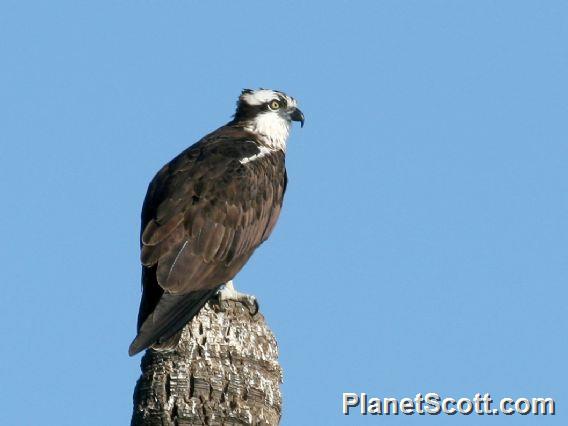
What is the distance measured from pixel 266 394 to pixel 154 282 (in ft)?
7.03

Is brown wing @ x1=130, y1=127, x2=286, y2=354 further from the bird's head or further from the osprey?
the bird's head

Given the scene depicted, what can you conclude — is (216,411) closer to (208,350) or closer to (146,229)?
(208,350)

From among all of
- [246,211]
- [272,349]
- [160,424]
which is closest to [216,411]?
[160,424]

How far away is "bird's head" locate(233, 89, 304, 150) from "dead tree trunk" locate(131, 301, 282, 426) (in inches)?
187

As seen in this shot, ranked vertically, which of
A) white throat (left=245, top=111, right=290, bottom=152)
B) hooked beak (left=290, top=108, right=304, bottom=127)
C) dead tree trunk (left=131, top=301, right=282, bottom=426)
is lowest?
dead tree trunk (left=131, top=301, right=282, bottom=426)

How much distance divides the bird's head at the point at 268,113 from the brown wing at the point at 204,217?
0.54 m

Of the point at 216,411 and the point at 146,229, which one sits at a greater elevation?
the point at 146,229

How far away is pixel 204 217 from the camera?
358 inches

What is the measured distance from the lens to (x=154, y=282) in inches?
324

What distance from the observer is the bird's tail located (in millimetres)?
6820

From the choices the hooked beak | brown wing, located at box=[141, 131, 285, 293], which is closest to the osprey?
brown wing, located at box=[141, 131, 285, 293]

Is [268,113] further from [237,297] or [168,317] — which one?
[168,317]

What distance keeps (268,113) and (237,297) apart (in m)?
3.93

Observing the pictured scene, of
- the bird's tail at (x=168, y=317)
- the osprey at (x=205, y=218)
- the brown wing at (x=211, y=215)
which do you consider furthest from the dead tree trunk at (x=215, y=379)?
the brown wing at (x=211, y=215)
